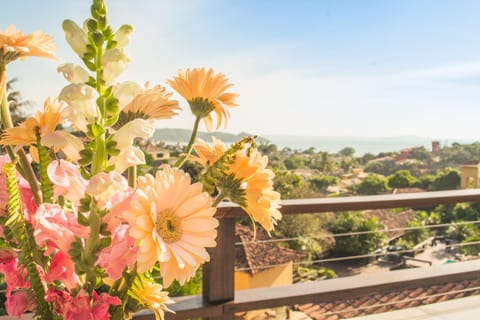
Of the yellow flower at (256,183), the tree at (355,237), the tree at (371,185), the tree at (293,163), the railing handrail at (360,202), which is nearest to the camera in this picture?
the yellow flower at (256,183)

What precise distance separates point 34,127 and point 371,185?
36080mm

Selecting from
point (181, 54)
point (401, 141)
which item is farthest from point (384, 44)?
point (181, 54)

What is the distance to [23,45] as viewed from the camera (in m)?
0.47

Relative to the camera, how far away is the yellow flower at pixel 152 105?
0.49m

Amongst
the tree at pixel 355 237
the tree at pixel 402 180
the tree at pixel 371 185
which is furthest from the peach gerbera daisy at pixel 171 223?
the tree at pixel 402 180

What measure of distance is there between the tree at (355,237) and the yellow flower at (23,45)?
28.9 meters

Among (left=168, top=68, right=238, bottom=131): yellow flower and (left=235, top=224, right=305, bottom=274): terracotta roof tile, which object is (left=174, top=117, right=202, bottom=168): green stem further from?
(left=235, top=224, right=305, bottom=274): terracotta roof tile

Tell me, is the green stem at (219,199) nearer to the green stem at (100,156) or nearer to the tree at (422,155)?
the green stem at (100,156)

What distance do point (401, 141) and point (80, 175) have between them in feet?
183

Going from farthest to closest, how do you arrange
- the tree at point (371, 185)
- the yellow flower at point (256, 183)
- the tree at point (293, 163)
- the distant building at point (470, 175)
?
1. the tree at point (371, 185)
2. the tree at point (293, 163)
3. the distant building at point (470, 175)
4. the yellow flower at point (256, 183)

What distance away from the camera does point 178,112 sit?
1.67ft

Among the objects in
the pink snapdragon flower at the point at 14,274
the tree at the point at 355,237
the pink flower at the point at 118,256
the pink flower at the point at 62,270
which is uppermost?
the pink flower at the point at 118,256

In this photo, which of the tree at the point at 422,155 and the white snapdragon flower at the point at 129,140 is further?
the tree at the point at 422,155

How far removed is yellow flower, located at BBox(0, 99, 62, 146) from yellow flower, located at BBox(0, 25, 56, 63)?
49mm
